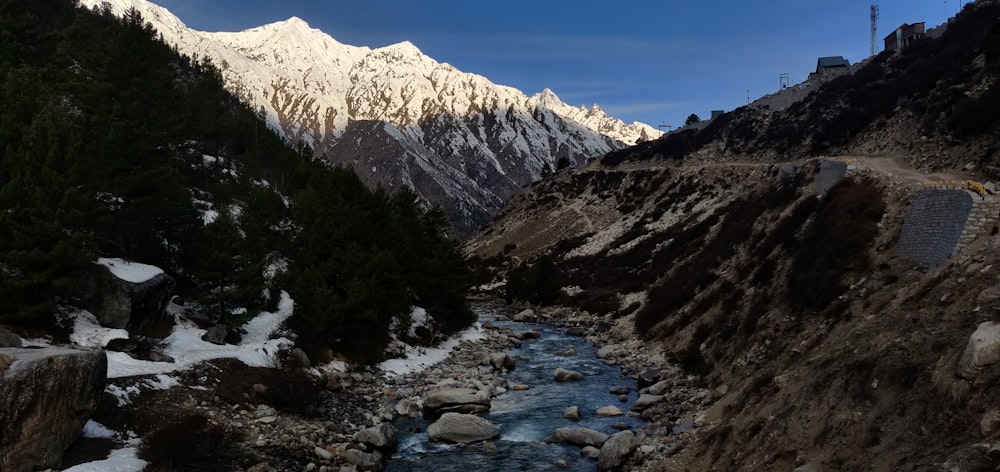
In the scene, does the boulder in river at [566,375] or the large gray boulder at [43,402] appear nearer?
the large gray boulder at [43,402]

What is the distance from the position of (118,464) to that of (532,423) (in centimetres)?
1636

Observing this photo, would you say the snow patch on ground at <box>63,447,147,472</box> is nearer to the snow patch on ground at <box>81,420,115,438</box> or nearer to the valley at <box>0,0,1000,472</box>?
the valley at <box>0,0,1000,472</box>

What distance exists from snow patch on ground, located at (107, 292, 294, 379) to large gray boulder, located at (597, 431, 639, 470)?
17097 millimetres

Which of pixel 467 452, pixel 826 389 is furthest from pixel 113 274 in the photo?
pixel 826 389

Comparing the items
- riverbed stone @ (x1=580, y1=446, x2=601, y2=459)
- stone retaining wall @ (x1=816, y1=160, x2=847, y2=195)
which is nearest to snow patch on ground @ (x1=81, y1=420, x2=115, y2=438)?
riverbed stone @ (x1=580, y1=446, x2=601, y2=459)

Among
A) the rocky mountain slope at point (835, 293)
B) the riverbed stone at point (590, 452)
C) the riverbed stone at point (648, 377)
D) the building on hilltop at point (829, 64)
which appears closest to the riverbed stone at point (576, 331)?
the rocky mountain slope at point (835, 293)

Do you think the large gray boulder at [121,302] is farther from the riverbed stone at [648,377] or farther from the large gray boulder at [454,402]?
the riverbed stone at [648,377]

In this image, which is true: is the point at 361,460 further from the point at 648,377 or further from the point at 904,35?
the point at 904,35

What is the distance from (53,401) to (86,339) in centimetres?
797

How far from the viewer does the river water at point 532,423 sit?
70.2 feet

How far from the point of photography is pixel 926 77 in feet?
188

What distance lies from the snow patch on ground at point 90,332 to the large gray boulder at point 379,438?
35.4 ft

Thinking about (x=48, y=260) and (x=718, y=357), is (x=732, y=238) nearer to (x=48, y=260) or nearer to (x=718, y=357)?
(x=718, y=357)

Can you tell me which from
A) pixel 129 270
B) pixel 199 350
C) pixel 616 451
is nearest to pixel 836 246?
pixel 616 451
